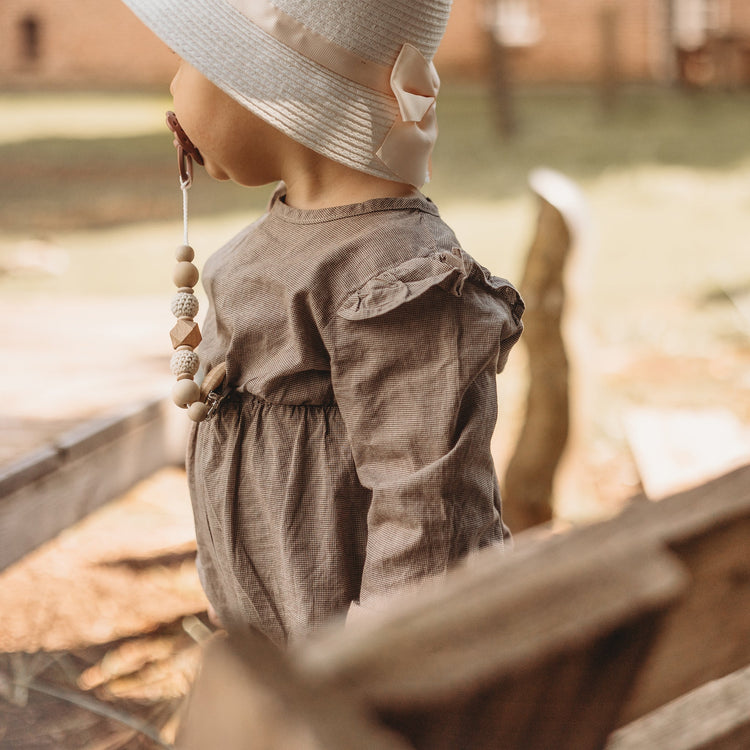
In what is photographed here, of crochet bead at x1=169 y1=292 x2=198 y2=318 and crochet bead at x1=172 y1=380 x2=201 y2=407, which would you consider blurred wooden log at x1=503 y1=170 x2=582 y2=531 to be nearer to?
crochet bead at x1=169 y1=292 x2=198 y2=318

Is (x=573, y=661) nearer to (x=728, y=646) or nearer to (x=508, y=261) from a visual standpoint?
(x=728, y=646)

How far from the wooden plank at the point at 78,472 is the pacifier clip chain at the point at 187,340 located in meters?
1.03

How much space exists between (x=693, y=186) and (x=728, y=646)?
394 inches

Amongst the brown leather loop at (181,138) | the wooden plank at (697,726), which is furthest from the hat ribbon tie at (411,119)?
the wooden plank at (697,726)

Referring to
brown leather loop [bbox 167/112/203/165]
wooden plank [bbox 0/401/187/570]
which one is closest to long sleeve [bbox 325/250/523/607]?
brown leather loop [bbox 167/112/203/165]

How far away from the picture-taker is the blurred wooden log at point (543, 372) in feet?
11.3

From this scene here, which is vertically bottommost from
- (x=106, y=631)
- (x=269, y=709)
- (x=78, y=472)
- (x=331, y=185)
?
(x=106, y=631)

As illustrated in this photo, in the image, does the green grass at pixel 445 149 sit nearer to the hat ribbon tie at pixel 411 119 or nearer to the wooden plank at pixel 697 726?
the hat ribbon tie at pixel 411 119

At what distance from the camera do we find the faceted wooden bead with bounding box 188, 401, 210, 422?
4.47ft

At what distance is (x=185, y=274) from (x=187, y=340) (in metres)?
0.11

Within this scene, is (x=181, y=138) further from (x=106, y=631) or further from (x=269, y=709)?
(x=106, y=631)

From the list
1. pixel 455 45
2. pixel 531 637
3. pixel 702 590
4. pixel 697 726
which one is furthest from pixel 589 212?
pixel 455 45

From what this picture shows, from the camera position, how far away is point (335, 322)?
1236 mm

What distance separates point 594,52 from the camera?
55.0 feet
